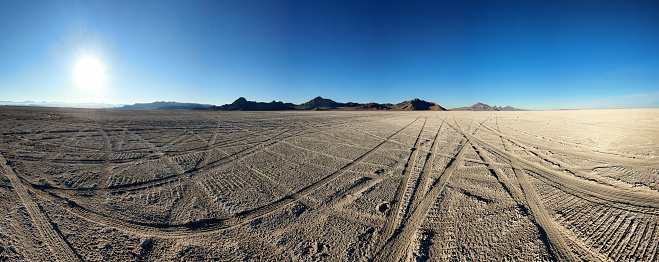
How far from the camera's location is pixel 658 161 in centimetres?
489

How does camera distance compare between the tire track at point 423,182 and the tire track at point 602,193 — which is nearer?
the tire track at point 602,193

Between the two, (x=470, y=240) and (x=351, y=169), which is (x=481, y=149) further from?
(x=470, y=240)

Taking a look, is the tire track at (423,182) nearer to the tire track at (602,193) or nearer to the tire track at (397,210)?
the tire track at (397,210)

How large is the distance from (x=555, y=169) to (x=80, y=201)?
8.80 m

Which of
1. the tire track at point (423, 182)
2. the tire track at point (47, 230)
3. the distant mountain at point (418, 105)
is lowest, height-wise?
the tire track at point (47, 230)

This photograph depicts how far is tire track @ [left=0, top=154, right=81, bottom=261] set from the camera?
2106 millimetres

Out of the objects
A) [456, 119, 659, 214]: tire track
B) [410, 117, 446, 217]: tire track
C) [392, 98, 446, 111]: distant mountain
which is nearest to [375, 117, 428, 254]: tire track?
[410, 117, 446, 217]: tire track

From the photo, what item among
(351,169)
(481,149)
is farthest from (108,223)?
(481,149)

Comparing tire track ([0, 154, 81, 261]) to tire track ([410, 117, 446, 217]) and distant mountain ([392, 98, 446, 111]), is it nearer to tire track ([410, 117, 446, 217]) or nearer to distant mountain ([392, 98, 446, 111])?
tire track ([410, 117, 446, 217])

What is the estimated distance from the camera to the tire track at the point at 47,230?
2106 mm

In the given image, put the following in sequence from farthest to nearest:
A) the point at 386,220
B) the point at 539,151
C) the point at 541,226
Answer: the point at 539,151 < the point at 386,220 < the point at 541,226

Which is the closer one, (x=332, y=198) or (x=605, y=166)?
(x=332, y=198)

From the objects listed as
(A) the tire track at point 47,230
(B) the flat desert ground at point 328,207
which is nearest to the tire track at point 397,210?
(B) the flat desert ground at point 328,207

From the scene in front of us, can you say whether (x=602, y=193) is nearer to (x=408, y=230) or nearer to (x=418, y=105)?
(x=408, y=230)
